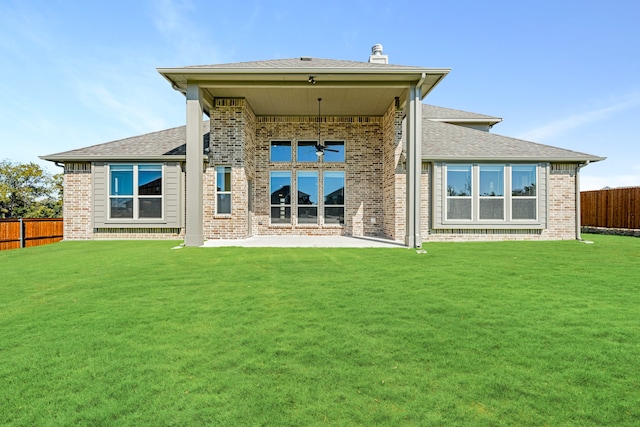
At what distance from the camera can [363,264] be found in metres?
6.73

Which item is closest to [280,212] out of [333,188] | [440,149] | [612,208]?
[333,188]

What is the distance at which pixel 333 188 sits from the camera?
1320cm

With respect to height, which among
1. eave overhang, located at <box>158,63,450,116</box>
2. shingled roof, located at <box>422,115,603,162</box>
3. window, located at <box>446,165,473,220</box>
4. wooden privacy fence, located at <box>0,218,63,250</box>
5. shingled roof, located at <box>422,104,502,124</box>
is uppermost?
shingled roof, located at <box>422,104,502,124</box>

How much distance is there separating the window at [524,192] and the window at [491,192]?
426 millimetres

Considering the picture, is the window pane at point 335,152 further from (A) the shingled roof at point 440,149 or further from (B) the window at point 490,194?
(B) the window at point 490,194

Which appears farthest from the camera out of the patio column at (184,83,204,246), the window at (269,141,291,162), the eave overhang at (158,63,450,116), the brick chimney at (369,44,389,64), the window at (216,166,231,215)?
the brick chimney at (369,44,389,64)

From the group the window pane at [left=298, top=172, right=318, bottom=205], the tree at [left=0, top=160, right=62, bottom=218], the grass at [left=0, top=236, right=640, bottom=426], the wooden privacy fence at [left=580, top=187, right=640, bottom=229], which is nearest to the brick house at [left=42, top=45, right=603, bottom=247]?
the window pane at [left=298, top=172, right=318, bottom=205]

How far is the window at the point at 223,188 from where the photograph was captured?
37.6 ft

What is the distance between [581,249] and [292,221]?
9553 millimetres

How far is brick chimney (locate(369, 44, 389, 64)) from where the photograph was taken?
14711 mm

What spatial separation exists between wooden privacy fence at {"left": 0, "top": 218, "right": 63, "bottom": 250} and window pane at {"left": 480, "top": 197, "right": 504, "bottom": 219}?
16.2m

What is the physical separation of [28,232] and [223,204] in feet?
23.6

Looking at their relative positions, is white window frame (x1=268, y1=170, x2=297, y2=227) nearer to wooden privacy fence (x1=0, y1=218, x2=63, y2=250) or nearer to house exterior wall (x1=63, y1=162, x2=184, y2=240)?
house exterior wall (x1=63, y1=162, x2=184, y2=240)

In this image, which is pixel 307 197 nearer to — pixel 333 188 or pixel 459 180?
pixel 333 188
